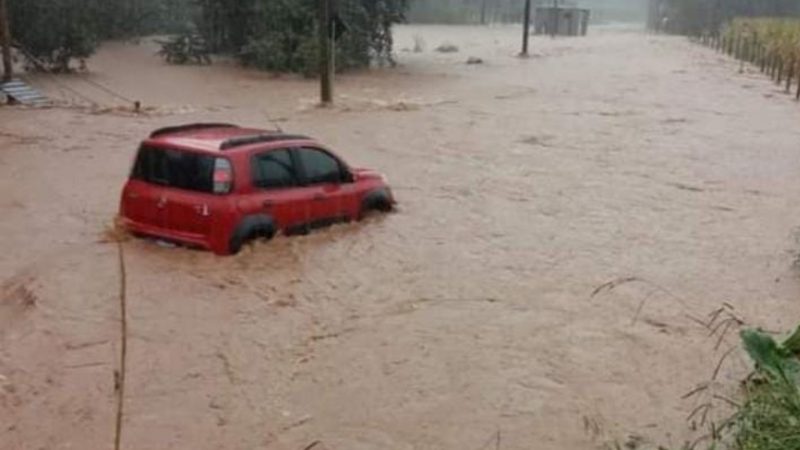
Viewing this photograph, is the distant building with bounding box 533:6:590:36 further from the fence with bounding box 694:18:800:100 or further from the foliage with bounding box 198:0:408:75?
the foliage with bounding box 198:0:408:75

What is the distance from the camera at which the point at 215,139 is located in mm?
10305

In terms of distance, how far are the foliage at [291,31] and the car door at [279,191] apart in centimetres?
1806

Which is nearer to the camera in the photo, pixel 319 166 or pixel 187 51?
pixel 319 166

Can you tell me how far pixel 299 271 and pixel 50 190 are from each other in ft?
17.9

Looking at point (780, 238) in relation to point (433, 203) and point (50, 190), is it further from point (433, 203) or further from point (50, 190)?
point (50, 190)

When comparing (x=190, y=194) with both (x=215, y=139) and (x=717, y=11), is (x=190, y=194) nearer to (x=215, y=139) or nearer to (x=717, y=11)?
(x=215, y=139)

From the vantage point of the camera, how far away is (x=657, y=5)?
7412cm

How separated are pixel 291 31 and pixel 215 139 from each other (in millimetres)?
20473

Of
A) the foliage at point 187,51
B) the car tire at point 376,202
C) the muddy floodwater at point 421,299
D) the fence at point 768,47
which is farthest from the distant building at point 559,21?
the car tire at point 376,202

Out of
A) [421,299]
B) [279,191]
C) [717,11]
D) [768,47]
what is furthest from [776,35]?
[421,299]

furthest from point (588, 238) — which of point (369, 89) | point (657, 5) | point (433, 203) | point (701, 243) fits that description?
point (657, 5)

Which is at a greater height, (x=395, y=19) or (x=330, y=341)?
(x=395, y=19)

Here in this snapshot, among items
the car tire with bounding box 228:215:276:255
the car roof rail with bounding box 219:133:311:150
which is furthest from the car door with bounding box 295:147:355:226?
the car tire with bounding box 228:215:276:255

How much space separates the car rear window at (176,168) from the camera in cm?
988
